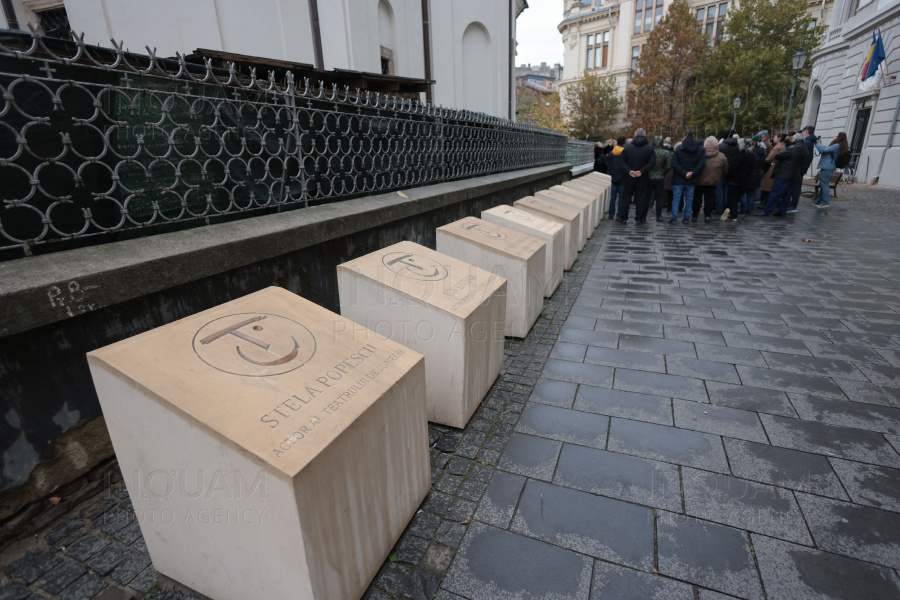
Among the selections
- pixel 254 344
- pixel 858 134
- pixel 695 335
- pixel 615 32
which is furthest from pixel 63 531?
pixel 615 32

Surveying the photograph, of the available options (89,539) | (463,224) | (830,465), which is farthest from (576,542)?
(463,224)

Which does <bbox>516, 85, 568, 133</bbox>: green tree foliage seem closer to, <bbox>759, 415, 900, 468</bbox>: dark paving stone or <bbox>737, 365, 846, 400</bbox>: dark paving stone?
<bbox>737, 365, 846, 400</bbox>: dark paving stone

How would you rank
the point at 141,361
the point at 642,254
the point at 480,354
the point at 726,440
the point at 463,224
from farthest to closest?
1. the point at 642,254
2. the point at 463,224
3. the point at 480,354
4. the point at 726,440
5. the point at 141,361

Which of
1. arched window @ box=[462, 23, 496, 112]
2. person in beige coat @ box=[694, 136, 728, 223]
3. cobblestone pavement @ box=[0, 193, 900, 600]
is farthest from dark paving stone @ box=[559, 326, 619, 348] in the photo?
arched window @ box=[462, 23, 496, 112]

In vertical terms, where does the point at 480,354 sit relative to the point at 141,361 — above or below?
below

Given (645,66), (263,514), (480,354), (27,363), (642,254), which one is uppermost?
(645,66)

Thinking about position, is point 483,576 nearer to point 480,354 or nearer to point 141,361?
point 480,354

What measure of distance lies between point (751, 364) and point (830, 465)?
50.7 inches

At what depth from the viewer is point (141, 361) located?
1.63 meters

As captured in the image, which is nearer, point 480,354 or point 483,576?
point 483,576

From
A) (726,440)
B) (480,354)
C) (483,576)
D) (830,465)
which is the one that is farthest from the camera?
(480,354)

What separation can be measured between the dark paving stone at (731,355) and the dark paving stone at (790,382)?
115 mm

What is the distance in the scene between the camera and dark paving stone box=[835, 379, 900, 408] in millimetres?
3117

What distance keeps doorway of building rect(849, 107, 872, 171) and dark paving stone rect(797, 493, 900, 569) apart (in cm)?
2353
